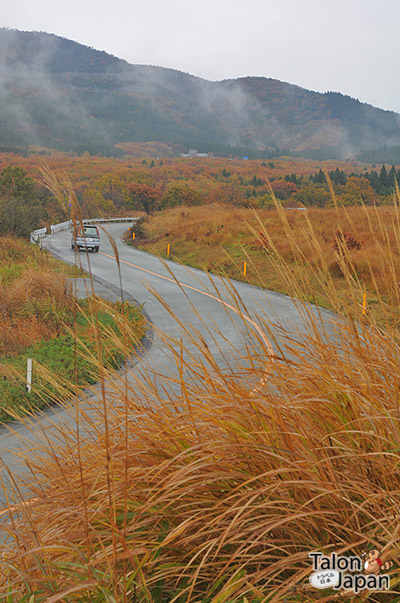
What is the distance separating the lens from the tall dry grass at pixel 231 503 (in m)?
1.59

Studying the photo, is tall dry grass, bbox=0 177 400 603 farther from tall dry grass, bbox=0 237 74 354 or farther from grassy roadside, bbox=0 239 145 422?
tall dry grass, bbox=0 237 74 354

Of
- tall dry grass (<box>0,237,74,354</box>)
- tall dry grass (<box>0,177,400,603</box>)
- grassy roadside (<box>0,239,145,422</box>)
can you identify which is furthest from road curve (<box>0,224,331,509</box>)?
tall dry grass (<box>0,177,400,603</box>)

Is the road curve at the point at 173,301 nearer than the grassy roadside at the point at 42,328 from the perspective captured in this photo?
Yes

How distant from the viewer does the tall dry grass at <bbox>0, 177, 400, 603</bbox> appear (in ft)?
5.22

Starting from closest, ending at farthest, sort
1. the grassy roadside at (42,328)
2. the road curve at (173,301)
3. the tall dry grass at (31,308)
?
the road curve at (173,301) → the grassy roadside at (42,328) → the tall dry grass at (31,308)

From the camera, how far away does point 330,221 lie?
30.4 m

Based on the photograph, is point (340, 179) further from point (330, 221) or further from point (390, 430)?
point (390, 430)

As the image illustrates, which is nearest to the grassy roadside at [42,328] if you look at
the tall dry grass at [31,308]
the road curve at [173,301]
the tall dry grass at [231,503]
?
the tall dry grass at [31,308]

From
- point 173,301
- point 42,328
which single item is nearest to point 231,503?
point 42,328

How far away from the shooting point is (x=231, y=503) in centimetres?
186

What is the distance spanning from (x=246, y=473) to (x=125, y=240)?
37916 millimetres

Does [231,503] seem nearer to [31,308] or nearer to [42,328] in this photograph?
[42,328]

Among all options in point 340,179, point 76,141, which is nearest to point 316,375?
point 340,179

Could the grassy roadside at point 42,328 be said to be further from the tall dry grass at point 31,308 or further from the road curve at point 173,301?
the road curve at point 173,301
